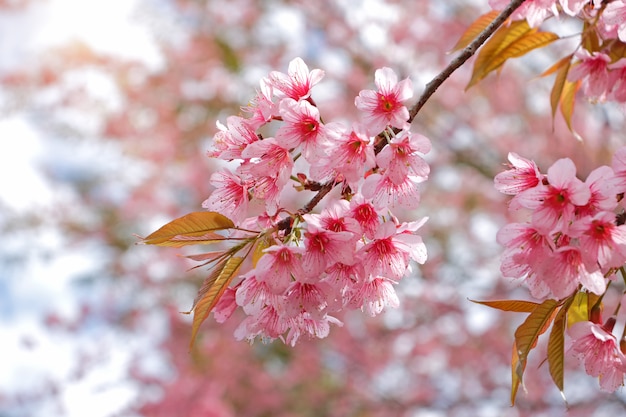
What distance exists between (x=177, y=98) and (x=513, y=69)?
2.48 m

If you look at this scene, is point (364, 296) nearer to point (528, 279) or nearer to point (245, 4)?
point (528, 279)

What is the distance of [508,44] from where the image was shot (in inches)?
42.5

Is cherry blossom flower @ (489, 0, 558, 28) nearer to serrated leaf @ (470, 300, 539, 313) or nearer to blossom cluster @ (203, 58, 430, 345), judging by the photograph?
blossom cluster @ (203, 58, 430, 345)

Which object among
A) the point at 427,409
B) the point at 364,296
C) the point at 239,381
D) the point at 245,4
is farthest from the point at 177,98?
the point at 364,296

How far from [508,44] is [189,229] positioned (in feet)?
2.15

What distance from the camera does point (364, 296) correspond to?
84 cm

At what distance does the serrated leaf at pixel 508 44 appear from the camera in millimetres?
1062

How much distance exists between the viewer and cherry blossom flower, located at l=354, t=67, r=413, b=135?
2.58ft

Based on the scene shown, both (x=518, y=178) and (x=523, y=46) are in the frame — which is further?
(x=523, y=46)

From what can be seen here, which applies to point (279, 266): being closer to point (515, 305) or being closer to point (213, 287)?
point (213, 287)

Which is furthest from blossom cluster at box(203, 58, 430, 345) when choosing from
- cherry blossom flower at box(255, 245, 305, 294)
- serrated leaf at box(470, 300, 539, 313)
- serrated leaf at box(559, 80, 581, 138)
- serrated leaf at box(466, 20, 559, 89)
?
serrated leaf at box(559, 80, 581, 138)

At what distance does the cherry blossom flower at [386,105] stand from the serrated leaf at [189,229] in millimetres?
228

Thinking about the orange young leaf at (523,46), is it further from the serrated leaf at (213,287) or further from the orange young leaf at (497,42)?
the serrated leaf at (213,287)

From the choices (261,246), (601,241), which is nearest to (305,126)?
(261,246)
